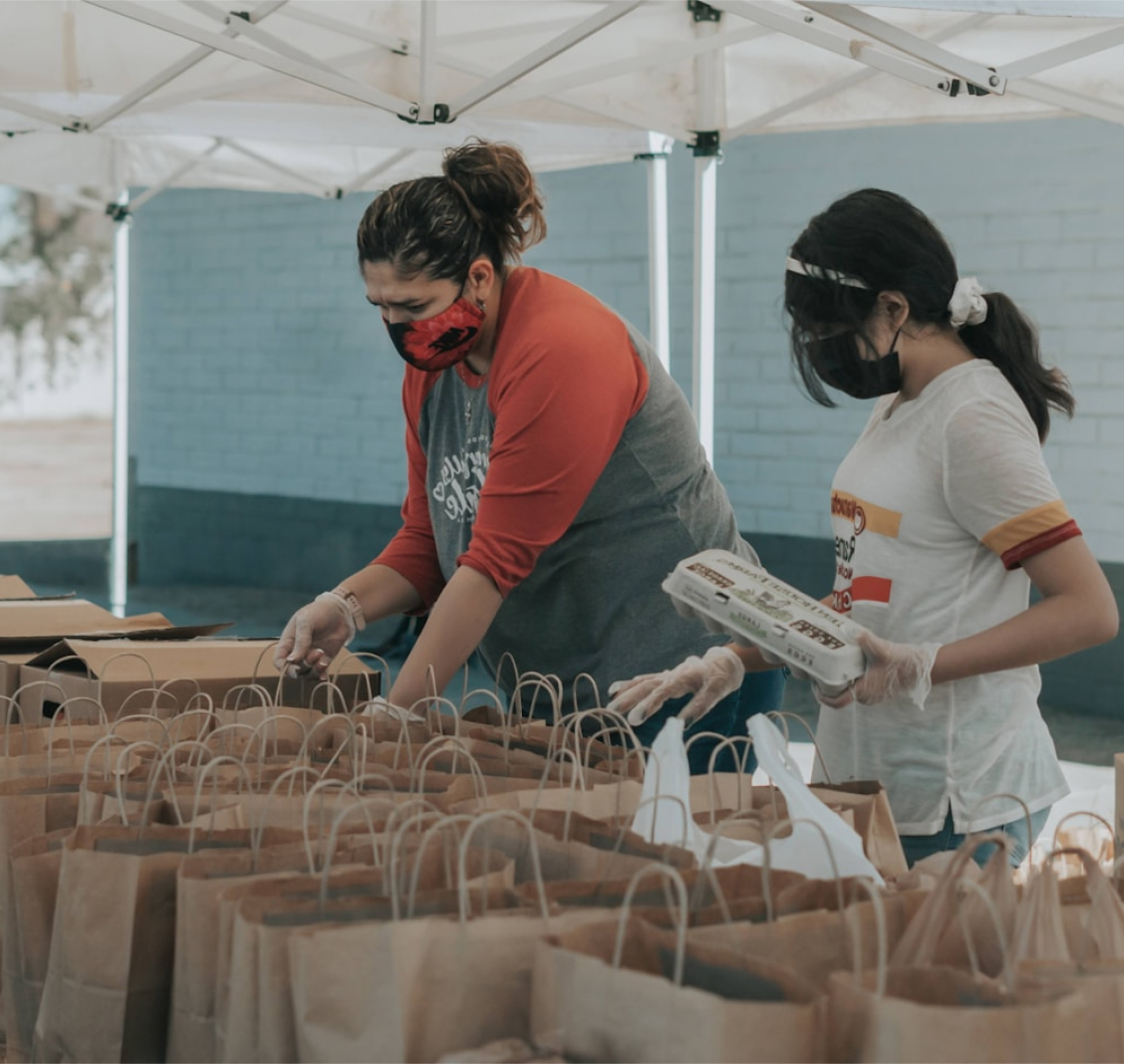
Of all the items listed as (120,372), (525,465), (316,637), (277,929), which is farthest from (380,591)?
(120,372)

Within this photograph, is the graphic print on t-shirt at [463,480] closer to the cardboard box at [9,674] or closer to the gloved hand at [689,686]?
the gloved hand at [689,686]

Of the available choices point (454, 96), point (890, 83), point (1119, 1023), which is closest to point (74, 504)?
point (454, 96)

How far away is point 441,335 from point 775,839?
2.50 feet

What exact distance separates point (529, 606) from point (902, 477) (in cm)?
56

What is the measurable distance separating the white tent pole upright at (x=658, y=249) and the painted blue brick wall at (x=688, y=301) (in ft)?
1.88

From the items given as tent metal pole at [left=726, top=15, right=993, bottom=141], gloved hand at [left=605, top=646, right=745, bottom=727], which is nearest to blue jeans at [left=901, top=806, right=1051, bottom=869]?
gloved hand at [left=605, top=646, right=745, bottom=727]

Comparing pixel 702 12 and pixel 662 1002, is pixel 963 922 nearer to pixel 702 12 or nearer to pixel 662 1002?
pixel 662 1002

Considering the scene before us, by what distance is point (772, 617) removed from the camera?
1.44 m

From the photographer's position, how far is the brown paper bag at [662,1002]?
811 millimetres

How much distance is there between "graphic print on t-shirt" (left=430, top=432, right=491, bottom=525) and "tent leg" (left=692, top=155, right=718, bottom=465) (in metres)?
1.91

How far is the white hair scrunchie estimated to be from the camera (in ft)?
4.85

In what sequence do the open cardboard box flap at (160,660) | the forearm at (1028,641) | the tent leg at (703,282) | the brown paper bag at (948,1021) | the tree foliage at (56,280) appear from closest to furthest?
1. the brown paper bag at (948,1021)
2. the forearm at (1028,641)
3. the open cardboard box flap at (160,660)
4. the tent leg at (703,282)
5. the tree foliage at (56,280)

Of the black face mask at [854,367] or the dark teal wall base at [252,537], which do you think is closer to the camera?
the black face mask at [854,367]

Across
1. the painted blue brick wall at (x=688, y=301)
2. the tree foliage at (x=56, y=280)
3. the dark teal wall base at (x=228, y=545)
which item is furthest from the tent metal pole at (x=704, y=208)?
the tree foliage at (x=56, y=280)
